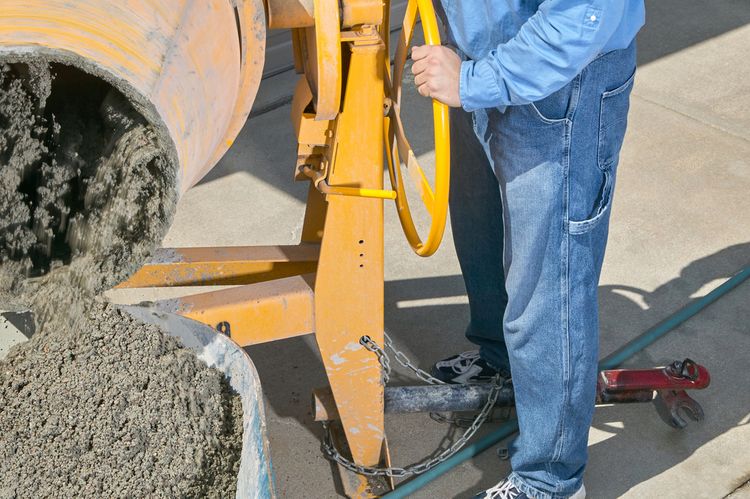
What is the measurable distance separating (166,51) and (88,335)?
0.74 metres

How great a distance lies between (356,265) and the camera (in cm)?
219

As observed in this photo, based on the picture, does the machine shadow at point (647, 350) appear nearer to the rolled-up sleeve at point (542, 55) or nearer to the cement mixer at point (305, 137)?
the cement mixer at point (305, 137)

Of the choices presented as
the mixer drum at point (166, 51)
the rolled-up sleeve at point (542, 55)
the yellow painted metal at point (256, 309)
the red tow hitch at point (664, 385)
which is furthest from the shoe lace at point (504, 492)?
the mixer drum at point (166, 51)

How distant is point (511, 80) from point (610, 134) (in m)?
0.30

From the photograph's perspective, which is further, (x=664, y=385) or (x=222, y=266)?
(x=664, y=385)

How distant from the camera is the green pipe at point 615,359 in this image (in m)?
2.52

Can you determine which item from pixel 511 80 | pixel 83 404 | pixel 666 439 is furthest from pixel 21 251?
pixel 666 439

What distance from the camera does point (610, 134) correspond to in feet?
6.72

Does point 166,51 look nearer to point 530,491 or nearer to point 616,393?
point 530,491

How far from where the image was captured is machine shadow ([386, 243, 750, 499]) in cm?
266

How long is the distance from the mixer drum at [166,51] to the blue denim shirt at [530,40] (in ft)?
1.56

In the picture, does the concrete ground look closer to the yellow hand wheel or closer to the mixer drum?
the yellow hand wheel

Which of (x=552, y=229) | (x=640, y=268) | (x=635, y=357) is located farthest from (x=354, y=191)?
(x=640, y=268)

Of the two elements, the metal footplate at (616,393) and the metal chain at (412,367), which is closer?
the metal chain at (412,367)
